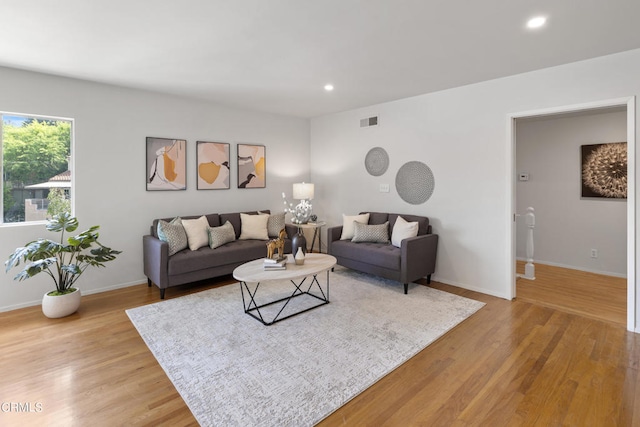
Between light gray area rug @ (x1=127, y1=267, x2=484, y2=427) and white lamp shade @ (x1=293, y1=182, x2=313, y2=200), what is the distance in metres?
1.98

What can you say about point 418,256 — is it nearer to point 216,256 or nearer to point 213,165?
point 216,256

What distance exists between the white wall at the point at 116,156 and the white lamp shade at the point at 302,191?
3.15 ft

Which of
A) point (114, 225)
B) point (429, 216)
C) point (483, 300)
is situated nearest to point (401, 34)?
point (429, 216)

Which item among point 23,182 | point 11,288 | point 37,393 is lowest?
point 37,393

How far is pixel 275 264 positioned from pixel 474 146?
280cm

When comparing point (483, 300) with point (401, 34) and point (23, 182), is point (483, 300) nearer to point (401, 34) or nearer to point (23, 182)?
point (401, 34)

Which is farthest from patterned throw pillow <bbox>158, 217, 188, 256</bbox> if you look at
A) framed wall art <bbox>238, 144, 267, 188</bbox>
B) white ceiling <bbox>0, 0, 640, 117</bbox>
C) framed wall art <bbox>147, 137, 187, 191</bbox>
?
white ceiling <bbox>0, 0, 640, 117</bbox>

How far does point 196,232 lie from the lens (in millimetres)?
4113

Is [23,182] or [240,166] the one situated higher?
[240,166]

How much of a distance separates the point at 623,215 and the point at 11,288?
25.1 feet

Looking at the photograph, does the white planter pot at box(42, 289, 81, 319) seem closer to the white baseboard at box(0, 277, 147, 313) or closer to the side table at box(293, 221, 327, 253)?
the white baseboard at box(0, 277, 147, 313)

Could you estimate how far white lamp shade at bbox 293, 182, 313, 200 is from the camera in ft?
18.0

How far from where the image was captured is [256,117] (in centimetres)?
536

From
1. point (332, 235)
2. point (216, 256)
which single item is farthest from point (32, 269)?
point (332, 235)
